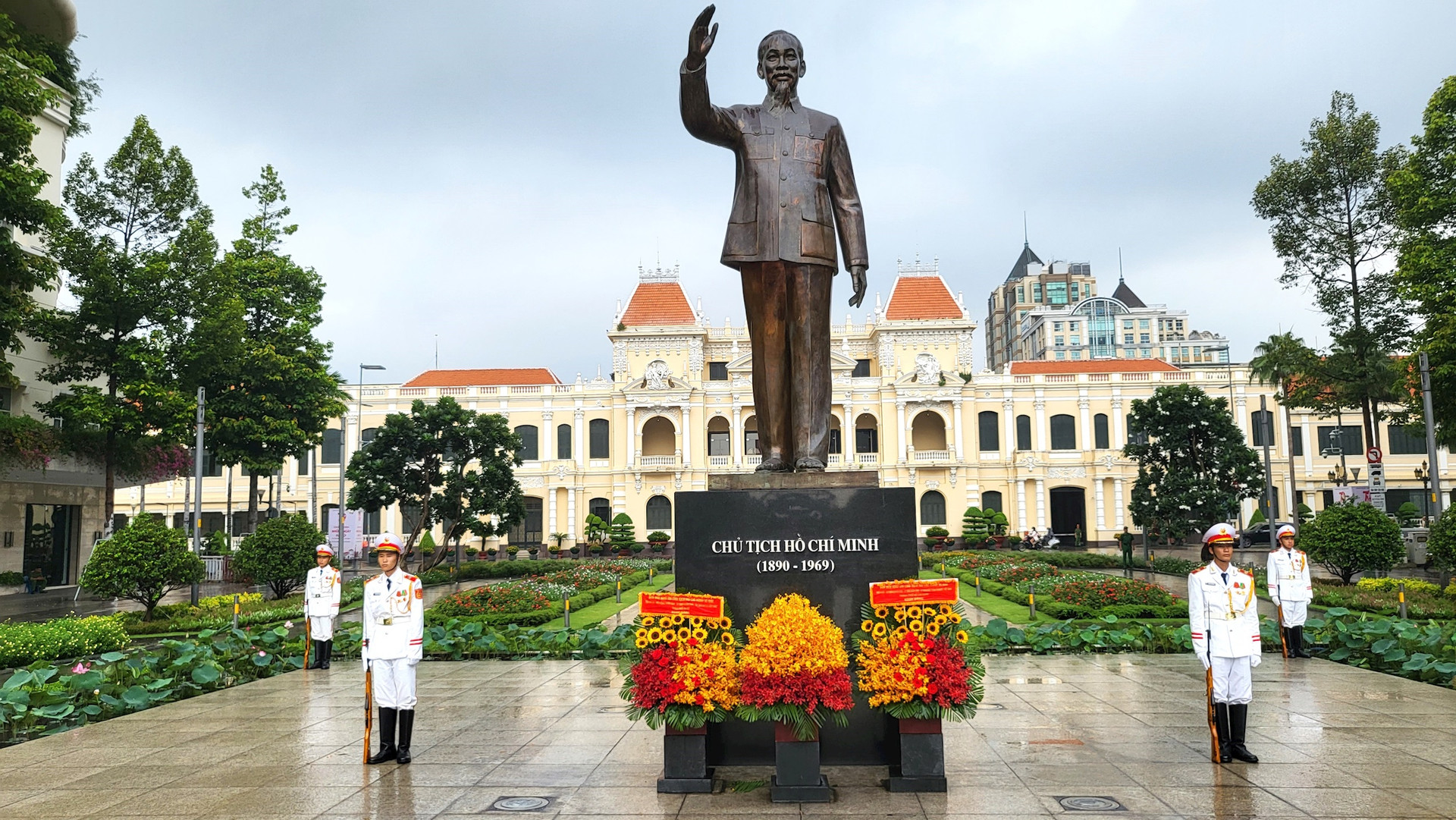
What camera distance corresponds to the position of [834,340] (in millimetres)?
52844

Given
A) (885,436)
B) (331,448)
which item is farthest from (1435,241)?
(331,448)

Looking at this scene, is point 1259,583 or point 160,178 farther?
point 160,178

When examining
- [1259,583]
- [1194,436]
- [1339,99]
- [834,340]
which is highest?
[1339,99]

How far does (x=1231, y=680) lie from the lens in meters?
6.42

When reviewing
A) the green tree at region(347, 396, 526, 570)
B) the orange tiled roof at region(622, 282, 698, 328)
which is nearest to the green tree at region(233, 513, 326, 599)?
the green tree at region(347, 396, 526, 570)

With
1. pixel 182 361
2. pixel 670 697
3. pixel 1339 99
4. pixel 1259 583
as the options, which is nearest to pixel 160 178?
pixel 182 361

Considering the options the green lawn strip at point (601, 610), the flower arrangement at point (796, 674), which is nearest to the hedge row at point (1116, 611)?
the green lawn strip at point (601, 610)

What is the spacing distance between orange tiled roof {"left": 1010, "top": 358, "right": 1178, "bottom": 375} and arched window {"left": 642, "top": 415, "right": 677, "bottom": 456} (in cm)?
1843

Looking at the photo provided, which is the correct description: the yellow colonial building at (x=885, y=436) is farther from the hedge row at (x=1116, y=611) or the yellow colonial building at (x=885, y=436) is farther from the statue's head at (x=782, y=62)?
the statue's head at (x=782, y=62)

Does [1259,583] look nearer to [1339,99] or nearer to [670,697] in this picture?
[1339,99]

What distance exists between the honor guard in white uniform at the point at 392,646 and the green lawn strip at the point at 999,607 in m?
11.7

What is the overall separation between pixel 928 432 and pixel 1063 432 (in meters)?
6.76

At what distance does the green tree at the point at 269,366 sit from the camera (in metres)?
28.5

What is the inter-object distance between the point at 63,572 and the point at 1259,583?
3253 centimetres
